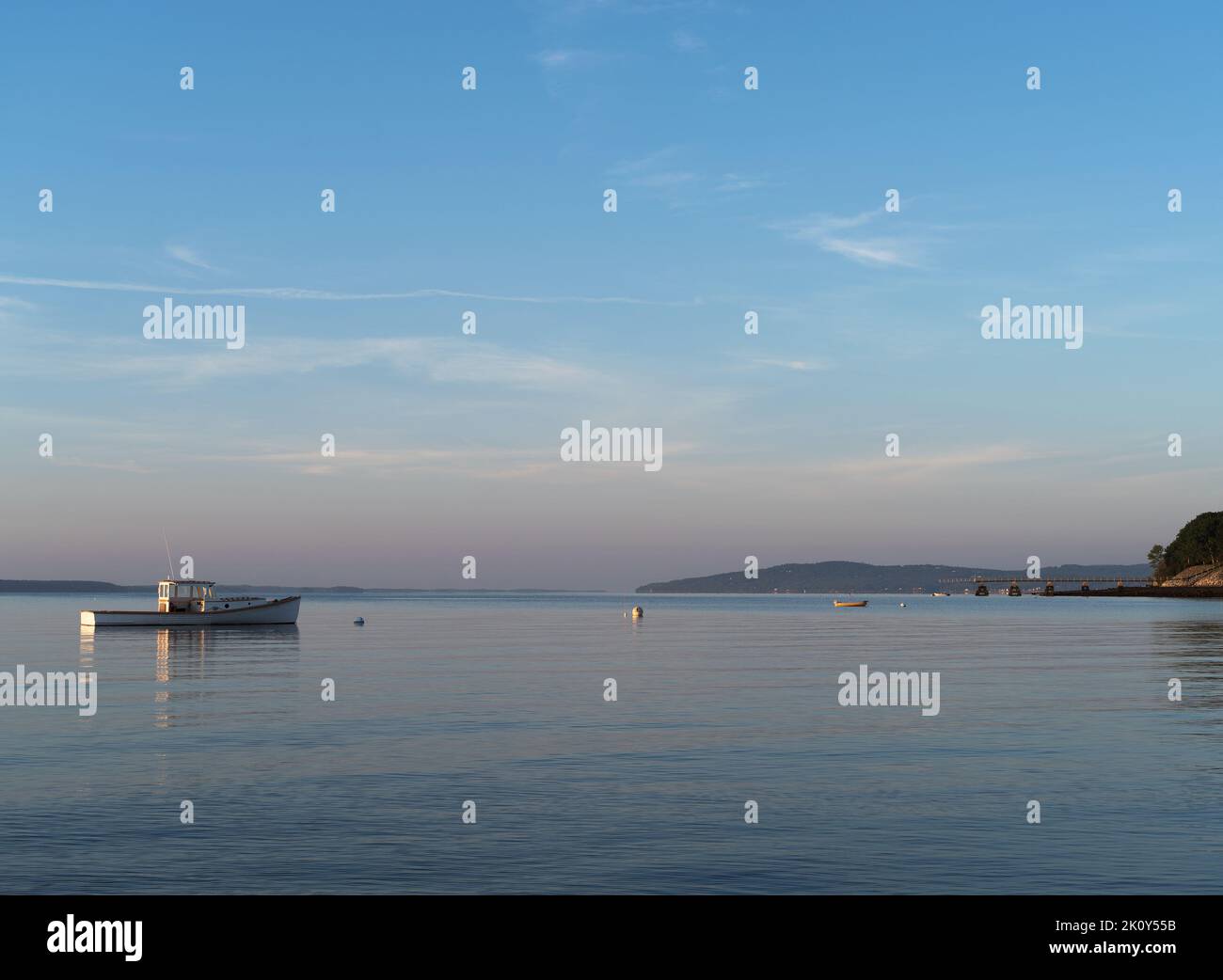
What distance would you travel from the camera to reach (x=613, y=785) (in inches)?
1248

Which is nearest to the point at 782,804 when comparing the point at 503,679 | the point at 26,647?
the point at 503,679

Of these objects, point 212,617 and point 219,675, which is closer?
point 219,675

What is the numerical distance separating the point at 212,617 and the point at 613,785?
110214 millimetres

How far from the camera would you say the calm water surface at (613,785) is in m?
22.4

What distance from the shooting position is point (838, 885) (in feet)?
69.8

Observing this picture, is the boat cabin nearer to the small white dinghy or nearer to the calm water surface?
the small white dinghy

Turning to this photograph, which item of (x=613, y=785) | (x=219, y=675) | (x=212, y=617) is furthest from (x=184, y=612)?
(x=613, y=785)

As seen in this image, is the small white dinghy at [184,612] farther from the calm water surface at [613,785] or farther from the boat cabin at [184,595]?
the calm water surface at [613,785]

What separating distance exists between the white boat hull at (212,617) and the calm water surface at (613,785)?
211 feet

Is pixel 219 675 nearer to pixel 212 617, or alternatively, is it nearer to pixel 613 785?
pixel 613 785

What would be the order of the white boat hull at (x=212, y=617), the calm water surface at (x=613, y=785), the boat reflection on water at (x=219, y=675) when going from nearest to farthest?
1. the calm water surface at (x=613, y=785)
2. the boat reflection on water at (x=219, y=675)
3. the white boat hull at (x=212, y=617)

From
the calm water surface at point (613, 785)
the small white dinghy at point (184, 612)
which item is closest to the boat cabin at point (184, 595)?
the small white dinghy at point (184, 612)

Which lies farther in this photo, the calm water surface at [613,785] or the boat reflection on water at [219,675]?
the boat reflection on water at [219,675]
